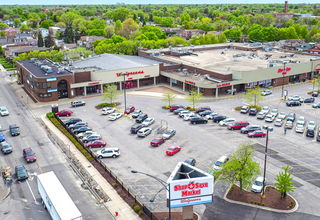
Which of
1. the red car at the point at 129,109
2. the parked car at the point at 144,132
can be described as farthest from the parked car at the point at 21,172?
the red car at the point at 129,109

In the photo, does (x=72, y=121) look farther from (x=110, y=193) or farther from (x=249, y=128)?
(x=249, y=128)

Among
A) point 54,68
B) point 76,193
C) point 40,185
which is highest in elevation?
point 54,68

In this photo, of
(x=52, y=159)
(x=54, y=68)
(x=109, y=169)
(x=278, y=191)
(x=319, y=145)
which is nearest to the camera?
(x=278, y=191)

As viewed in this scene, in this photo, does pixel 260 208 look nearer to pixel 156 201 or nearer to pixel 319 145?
pixel 156 201

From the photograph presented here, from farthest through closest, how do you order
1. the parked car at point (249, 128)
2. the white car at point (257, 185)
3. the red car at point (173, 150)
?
the parked car at point (249, 128) → the red car at point (173, 150) → the white car at point (257, 185)

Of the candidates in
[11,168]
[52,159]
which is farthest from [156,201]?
[11,168]

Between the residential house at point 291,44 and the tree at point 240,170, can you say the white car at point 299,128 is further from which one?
the residential house at point 291,44

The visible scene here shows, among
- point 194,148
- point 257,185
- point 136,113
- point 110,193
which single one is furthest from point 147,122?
point 257,185
